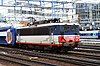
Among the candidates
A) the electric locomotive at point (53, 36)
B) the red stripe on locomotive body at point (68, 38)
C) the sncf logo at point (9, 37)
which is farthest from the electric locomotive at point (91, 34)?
the red stripe on locomotive body at point (68, 38)

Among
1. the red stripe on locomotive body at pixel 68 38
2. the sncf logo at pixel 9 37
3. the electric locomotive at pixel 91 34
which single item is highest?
the red stripe on locomotive body at pixel 68 38

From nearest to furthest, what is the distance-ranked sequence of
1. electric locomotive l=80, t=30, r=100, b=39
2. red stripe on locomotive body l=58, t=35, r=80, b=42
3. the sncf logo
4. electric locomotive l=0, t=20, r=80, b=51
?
red stripe on locomotive body l=58, t=35, r=80, b=42, electric locomotive l=0, t=20, r=80, b=51, the sncf logo, electric locomotive l=80, t=30, r=100, b=39

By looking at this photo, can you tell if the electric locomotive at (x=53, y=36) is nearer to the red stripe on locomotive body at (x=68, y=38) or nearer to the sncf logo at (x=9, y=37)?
the red stripe on locomotive body at (x=68, y=38)

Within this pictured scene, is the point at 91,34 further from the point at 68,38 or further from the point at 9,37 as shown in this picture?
the point at 68,38

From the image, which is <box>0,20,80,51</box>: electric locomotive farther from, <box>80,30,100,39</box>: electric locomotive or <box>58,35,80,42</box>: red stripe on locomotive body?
<box>80,30,100,39</box>: electric locomotive

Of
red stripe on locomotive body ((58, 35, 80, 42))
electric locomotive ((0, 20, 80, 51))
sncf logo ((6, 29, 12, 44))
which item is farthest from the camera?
sncf logo ((6, 29, 12, 44))

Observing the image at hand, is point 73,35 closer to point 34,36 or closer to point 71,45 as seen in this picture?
point 71,45

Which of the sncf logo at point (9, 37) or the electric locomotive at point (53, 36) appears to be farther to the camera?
the sncf logo at point (9, 37)

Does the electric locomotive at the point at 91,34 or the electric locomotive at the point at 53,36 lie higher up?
the electric locomotive at the point at 53,36

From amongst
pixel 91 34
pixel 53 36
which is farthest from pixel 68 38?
pixel 91 34

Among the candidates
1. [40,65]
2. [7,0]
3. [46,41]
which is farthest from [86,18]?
[40,65]

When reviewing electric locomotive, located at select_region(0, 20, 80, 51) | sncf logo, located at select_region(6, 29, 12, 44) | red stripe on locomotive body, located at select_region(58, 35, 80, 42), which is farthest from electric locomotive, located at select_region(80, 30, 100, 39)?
red stripe on locomotive body, located at select_region(58, 35, 80, 42)

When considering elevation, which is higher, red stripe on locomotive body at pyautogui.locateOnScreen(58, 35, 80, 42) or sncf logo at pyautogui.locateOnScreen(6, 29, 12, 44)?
red stripe on locomotive body at pyautogui.locateOnScreen(58, 35, 80, 42)

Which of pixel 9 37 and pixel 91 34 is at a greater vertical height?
pixel 9 37
